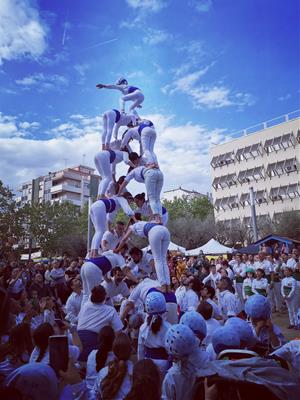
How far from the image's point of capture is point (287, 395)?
76.7 inches

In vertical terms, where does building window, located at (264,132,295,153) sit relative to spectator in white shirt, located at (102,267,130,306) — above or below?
above

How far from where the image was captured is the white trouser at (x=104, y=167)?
7.81 m

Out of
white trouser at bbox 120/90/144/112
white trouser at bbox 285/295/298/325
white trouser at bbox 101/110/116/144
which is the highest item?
white trouser at bbox 120/90/144/112

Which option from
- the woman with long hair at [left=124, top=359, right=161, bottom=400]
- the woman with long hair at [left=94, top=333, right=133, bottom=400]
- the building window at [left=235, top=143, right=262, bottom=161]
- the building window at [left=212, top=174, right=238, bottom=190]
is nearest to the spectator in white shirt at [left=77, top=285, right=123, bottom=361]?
the woman with long hair at [left=94, top=333, right=133, bottom=400]

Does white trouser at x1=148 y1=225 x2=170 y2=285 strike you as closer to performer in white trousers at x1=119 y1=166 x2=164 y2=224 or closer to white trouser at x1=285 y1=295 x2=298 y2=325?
performer in white trousers at x1=119 y1=166 x2=164 y2=224

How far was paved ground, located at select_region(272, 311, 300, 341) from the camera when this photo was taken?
8758 mm

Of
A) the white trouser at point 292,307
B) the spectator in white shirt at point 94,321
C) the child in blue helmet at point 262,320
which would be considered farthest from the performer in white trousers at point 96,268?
the white trouser at point 292,307

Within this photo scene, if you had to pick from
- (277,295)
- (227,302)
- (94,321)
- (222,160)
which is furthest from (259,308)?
(222,160)

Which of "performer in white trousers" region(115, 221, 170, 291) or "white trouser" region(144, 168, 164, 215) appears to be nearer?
"performer in white trousers" region(115, 221, 170, 291)

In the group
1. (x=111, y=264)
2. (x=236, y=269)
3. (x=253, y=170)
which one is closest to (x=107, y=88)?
(x=111, y=264)

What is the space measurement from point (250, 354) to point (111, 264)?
465 cm

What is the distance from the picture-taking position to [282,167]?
44500mm

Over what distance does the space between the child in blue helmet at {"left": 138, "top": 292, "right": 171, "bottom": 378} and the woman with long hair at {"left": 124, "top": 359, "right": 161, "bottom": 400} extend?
199cm

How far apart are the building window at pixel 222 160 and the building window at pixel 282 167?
541cm
